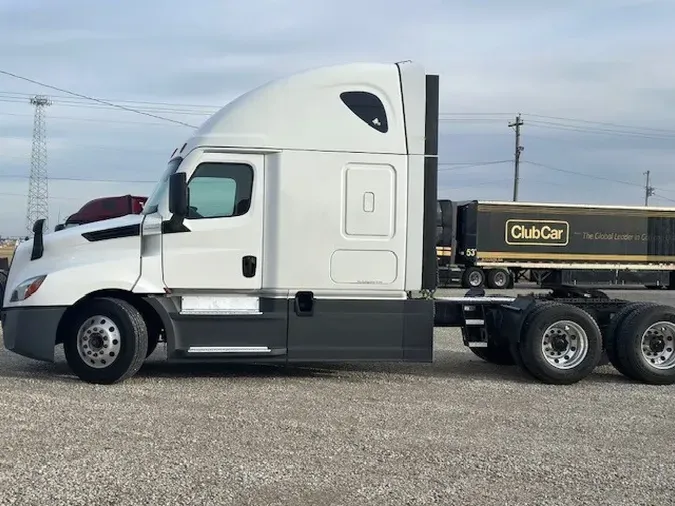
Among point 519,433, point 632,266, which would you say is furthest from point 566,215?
point 519,433

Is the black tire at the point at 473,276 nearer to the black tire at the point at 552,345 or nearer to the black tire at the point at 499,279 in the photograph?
the black tire at the point at 499,279

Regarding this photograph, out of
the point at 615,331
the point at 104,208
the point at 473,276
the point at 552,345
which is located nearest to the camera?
the point at 552,345

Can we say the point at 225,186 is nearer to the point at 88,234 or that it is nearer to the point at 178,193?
the point at 178,193

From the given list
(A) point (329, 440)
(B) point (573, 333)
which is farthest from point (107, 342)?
(B) point (573, 333)

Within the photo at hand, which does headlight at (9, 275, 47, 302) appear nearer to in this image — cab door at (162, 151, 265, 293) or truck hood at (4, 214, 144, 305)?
truck hood at (4, 214, 144, 305)

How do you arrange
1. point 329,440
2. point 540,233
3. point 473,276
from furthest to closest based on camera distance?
point 540,233, point 473,276, point 329,440

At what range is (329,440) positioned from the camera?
6.61 m

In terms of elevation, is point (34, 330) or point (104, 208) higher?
point (104, 208)

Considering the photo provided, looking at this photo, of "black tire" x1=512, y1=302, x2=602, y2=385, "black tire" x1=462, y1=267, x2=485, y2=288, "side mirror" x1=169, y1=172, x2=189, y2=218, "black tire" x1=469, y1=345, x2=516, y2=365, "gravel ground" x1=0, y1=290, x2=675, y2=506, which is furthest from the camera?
"black tire" x1=462, y1=267, x2=485, y2=288

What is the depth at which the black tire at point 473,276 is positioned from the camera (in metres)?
31.3

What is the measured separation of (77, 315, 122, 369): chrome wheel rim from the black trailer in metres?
22.9

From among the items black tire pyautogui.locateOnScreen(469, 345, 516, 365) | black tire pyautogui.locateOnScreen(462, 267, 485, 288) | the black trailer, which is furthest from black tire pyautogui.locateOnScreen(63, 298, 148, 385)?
black tire pyautogui.locateOnScreen(462, 267, 485, 288)

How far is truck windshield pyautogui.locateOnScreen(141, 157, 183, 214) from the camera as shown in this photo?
30.0ft

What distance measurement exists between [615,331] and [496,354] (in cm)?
181
